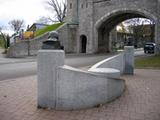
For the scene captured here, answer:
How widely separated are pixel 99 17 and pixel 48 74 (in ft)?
107

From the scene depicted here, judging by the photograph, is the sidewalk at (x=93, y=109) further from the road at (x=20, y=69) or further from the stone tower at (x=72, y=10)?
the stone tower at (x=72, y=10)

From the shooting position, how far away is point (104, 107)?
6.50 meters

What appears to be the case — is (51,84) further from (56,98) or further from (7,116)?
(7,116)

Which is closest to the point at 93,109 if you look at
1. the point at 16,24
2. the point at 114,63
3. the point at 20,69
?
the point at 114,63

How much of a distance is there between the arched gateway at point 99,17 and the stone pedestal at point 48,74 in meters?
27.1

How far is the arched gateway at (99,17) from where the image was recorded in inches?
1284

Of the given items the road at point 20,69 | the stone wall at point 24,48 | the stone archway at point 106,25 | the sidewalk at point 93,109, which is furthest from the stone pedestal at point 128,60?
→ the stone wall at point 24,48

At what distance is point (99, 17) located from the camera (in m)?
38.0

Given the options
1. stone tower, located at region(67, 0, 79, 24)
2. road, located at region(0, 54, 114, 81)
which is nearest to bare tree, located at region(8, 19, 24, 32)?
stone tower, located at region(67, 0, 79, 24)

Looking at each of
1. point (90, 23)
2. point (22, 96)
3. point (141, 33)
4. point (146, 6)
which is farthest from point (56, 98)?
point (141, 33)

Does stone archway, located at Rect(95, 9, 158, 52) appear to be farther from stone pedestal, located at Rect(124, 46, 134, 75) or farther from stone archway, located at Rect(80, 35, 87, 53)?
stone pedestal, located at Rect(124, 46, 134, 75)

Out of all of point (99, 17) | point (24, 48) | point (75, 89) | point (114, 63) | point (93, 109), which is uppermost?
point (99, 17)

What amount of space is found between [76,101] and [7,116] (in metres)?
1.63

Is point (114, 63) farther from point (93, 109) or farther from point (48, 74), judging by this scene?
point (48, 74)
